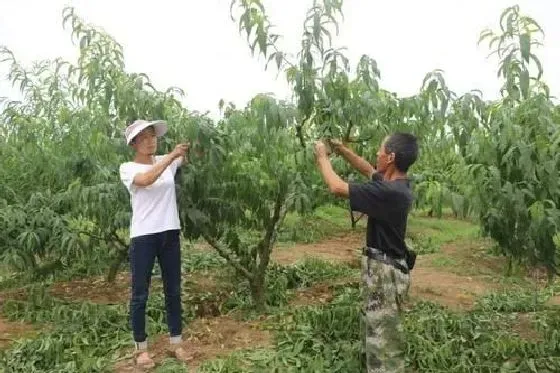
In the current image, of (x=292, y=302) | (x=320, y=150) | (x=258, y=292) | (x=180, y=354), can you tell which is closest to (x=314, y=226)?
(x=292, y=302)

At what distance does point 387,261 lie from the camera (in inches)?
136

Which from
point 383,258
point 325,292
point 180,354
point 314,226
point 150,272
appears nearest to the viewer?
point 383,258

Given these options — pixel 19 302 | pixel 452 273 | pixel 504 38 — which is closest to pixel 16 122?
pixel 19 302

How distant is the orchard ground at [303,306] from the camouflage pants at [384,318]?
1.81 feet

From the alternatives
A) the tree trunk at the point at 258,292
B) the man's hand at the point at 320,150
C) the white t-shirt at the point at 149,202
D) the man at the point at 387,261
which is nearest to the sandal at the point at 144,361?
the white t-shirt at the point at 149,202

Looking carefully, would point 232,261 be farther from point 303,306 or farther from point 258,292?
A: point 303,306

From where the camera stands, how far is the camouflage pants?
3.45 meters

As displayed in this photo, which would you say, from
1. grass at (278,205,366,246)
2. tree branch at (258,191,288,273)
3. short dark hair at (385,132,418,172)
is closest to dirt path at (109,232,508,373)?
grass at (278,205,366,246)

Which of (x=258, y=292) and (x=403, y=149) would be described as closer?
(x=403, y=149)

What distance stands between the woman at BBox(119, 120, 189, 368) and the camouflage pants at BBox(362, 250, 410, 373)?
4.16 feet

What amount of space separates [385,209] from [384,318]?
62 centimetres

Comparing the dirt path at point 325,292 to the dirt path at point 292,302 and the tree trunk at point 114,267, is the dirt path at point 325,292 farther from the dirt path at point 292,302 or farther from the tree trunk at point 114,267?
the tree trunk at point 114,267

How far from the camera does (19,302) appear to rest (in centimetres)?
554

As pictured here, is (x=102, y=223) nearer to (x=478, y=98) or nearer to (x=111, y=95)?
(x=111, y=95)
